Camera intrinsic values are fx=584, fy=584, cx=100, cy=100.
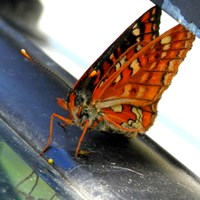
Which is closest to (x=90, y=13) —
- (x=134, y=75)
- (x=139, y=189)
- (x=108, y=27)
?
(x=108, y=27)

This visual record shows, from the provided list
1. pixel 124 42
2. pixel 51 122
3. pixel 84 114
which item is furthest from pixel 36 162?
pixel 124 42

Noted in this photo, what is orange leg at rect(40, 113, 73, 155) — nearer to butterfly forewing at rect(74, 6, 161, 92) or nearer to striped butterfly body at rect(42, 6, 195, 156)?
striped butterfly body at rect(42, 6, 195, 156)

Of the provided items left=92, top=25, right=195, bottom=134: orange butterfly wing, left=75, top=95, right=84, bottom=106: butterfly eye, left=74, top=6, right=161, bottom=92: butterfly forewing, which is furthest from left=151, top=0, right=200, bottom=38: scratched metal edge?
left=75, top=95, right=84, bottom=106: butterfly eye

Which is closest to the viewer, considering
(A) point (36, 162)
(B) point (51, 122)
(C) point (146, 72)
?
(A) point (36, 162)

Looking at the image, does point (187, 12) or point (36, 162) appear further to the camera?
point (36, 162)

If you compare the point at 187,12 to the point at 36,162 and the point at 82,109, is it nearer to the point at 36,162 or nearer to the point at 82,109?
the point at 36,162

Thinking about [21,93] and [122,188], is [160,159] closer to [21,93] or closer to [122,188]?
[122,188]

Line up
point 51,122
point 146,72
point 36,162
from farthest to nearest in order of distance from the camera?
point 146,72 < point 51,122 < point 36,162
